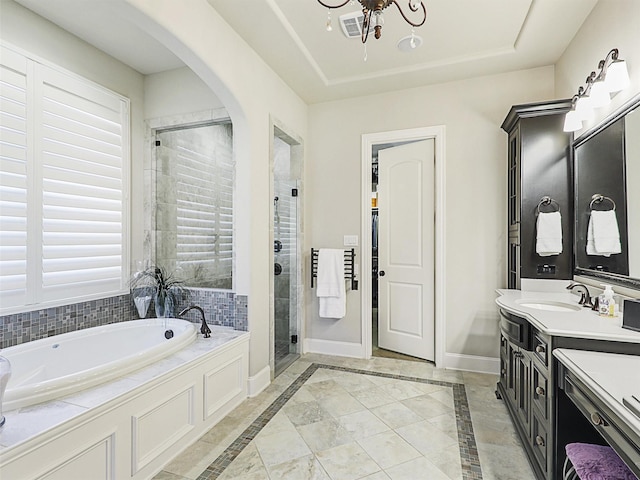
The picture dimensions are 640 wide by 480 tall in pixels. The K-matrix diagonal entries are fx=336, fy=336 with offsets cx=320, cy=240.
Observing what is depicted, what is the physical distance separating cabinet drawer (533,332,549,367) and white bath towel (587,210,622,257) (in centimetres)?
72

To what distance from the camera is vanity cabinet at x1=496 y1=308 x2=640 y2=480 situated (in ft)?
4.93

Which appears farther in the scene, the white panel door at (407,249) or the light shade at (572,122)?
the white panel door at (407,249)

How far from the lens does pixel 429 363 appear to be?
3305mm

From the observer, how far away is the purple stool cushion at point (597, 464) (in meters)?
1.16

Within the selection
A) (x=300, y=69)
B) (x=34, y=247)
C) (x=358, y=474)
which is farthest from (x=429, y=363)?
(x=34, y=247)

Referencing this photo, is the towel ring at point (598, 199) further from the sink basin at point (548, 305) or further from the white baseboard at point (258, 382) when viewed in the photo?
the white baseboard at point (258, 382)

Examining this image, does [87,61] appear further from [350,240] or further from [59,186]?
[350,240]

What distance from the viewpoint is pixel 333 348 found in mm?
3598

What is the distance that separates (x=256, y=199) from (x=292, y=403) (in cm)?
159

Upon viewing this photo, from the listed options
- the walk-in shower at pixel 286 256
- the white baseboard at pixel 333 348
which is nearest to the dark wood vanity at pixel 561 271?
the white baseboard at pixel 333 348

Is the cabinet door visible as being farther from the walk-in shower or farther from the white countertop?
the walk-in shower

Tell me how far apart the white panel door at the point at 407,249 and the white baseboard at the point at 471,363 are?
17cm

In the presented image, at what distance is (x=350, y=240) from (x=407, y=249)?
0.59 m

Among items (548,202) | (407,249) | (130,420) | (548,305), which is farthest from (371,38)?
(130,420)
